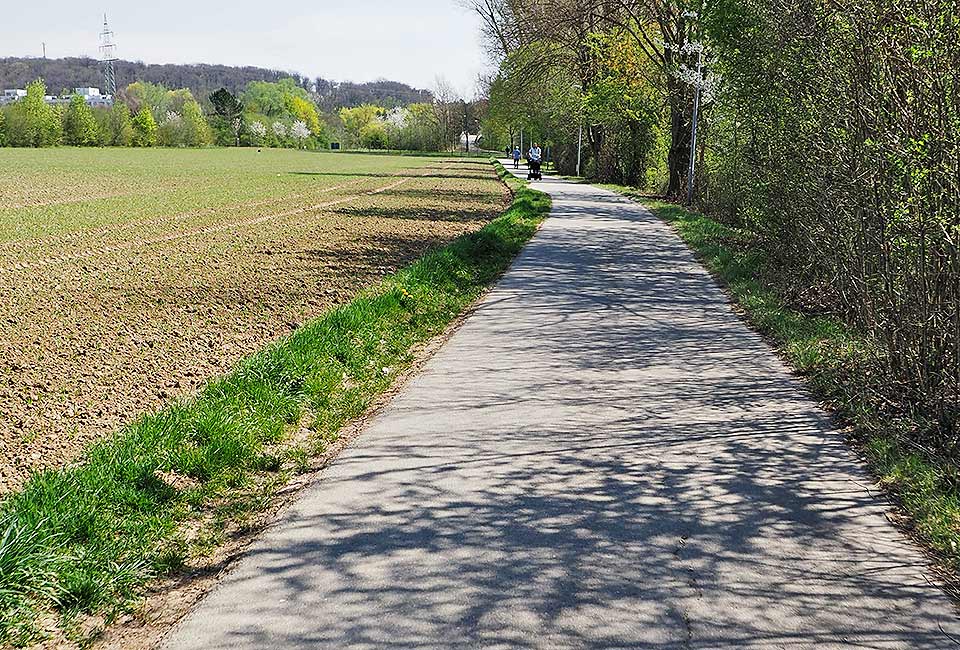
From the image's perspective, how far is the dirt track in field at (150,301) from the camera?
24.2 ft

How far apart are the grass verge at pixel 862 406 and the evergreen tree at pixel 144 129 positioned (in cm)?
12798

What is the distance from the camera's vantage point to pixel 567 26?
129 ft

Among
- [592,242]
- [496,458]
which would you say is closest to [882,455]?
[496,458]

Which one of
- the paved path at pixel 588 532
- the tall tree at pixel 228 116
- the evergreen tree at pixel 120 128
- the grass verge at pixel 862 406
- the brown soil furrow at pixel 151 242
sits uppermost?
the tall tree at pixel 228 116

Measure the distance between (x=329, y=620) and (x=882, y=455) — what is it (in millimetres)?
3673

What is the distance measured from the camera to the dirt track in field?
291 inches

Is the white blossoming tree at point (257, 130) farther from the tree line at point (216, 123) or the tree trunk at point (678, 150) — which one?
the tree trunk at point (678, 150)

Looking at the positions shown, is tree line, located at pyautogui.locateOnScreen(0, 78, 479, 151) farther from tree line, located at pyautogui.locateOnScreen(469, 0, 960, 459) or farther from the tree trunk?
tree line, located at pyautogui.locateOnScreen(469, 0, 960, 459)

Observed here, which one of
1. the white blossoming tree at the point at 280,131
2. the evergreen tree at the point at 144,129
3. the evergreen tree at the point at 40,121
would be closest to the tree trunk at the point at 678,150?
the evergreen tree at the point at 40,121

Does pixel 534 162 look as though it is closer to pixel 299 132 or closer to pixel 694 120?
pixel 694 120

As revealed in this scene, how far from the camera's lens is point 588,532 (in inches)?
196

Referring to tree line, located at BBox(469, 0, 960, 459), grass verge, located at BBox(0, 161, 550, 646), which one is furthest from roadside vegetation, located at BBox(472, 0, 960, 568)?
grass verge, located at BBox(0, 161, 550, 646)

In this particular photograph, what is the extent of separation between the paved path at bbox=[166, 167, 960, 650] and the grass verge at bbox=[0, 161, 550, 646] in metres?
0.43

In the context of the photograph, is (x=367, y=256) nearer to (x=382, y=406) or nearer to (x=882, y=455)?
(x=382, y=406)
